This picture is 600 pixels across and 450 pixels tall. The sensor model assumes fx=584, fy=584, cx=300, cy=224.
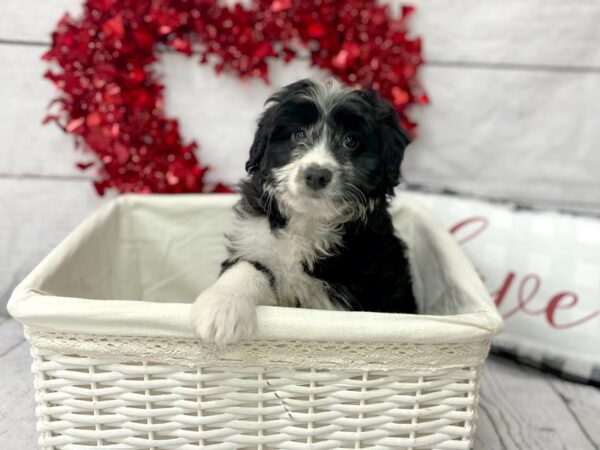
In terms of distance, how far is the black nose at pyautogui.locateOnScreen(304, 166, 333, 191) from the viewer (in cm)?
163

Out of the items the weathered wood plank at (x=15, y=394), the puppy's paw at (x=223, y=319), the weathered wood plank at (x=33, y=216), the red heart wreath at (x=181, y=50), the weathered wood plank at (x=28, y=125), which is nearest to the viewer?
the puppy's paw at (x=223, y=319)

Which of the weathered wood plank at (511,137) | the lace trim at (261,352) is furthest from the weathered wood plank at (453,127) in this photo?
the lace trim at (261,352)

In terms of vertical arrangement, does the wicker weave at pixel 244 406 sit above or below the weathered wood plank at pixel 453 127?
below

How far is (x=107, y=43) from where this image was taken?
2.64 metres

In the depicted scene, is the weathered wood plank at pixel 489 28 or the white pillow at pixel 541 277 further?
the weathered wood plank at pixel 489 28

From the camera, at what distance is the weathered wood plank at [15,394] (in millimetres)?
1936

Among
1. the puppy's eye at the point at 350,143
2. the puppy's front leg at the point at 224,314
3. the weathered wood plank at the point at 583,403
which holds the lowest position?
the weathered wood plank at the point at 583,403

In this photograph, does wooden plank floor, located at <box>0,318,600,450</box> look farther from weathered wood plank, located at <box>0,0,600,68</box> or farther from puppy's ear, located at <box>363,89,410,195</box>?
weathered wood plank, located at <box>0,0,600,68</box>

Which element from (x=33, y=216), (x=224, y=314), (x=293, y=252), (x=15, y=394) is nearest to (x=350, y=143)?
(x=293, y=252)

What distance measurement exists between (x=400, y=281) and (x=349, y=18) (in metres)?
1.29

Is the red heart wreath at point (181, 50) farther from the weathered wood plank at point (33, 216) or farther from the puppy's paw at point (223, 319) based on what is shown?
the puppy's paw at point (223, 319)

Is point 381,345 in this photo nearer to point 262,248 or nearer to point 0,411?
point 262,248

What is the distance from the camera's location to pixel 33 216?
118 inches

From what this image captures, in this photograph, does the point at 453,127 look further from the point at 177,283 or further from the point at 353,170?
the point at 177,283
